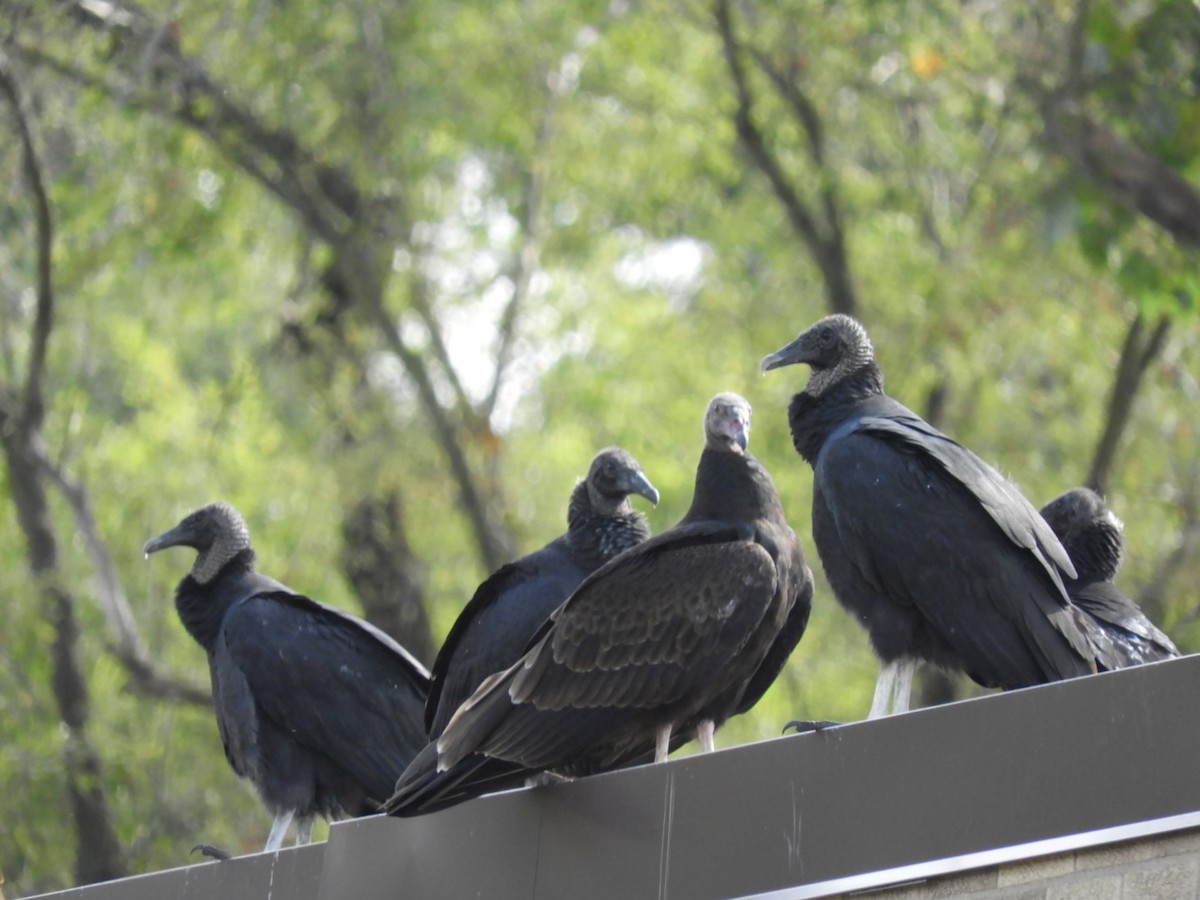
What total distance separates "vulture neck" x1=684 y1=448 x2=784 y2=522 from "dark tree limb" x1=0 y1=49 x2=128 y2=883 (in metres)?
6.84

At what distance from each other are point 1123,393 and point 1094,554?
5479 mm

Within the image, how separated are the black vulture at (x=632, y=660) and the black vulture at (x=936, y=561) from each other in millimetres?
191

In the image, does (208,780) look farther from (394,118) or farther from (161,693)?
(394,118)

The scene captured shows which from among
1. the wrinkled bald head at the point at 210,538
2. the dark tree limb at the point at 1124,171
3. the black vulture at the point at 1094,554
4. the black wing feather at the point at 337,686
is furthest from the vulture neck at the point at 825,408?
the dark tree limb at the point at 1124,171

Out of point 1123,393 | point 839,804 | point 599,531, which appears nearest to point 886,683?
point 839,804

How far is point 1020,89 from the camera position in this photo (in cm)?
1004

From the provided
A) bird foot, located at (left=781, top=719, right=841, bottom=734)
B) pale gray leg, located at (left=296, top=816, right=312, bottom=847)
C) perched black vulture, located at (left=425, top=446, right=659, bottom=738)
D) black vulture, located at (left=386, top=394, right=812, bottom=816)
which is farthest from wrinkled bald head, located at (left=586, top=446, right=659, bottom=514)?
bird foot, located at (left=781, top=719, right=841, bottom=734)

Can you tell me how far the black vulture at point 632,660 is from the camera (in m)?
4.27

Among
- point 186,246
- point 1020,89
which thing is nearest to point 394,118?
point 186,246

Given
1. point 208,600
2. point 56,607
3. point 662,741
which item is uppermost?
point 56,607

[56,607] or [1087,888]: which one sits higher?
[56,607]

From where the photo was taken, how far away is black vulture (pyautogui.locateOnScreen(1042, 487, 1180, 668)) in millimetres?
5059

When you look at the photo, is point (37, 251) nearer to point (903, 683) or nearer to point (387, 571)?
point (387, 571)

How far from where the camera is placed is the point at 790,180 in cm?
1169
